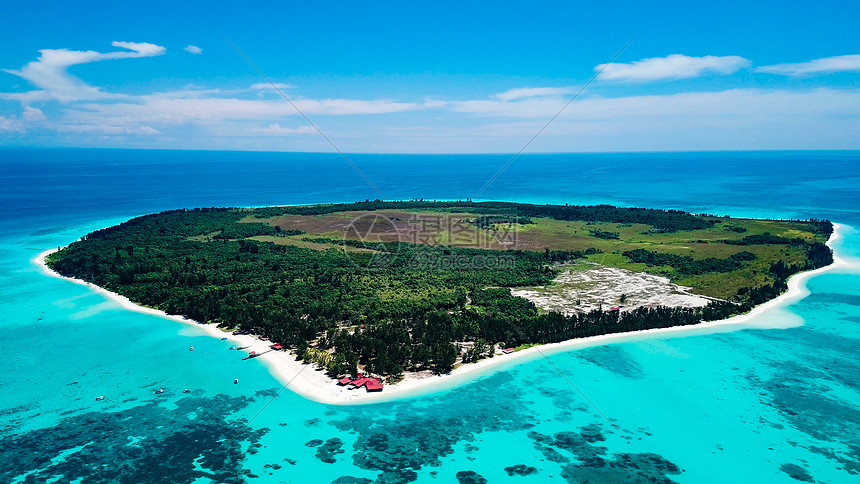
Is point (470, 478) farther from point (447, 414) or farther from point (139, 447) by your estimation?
point (139, 447)

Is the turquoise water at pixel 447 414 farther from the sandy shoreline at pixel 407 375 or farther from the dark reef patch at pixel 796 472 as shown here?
the sandy shoreline at pixel 407 375

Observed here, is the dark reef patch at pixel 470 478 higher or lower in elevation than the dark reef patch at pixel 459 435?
lower

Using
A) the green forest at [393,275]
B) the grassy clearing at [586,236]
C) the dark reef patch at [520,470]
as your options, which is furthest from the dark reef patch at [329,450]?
the grassy clearing at [586,236]

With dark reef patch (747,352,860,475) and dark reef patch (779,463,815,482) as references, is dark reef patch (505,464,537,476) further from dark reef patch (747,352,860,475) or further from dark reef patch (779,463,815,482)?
dark reef patch (747,352,860,475)

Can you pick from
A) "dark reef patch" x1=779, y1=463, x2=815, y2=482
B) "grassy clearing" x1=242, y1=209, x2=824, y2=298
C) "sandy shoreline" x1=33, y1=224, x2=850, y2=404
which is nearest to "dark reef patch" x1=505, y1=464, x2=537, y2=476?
"sandy shoreline" x1=33, y1=224, x2=850, y2=404

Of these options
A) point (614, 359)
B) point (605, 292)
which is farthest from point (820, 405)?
point (605, 292)

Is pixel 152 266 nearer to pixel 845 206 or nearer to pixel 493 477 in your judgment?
pixel 493 477

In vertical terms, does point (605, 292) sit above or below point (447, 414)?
above
